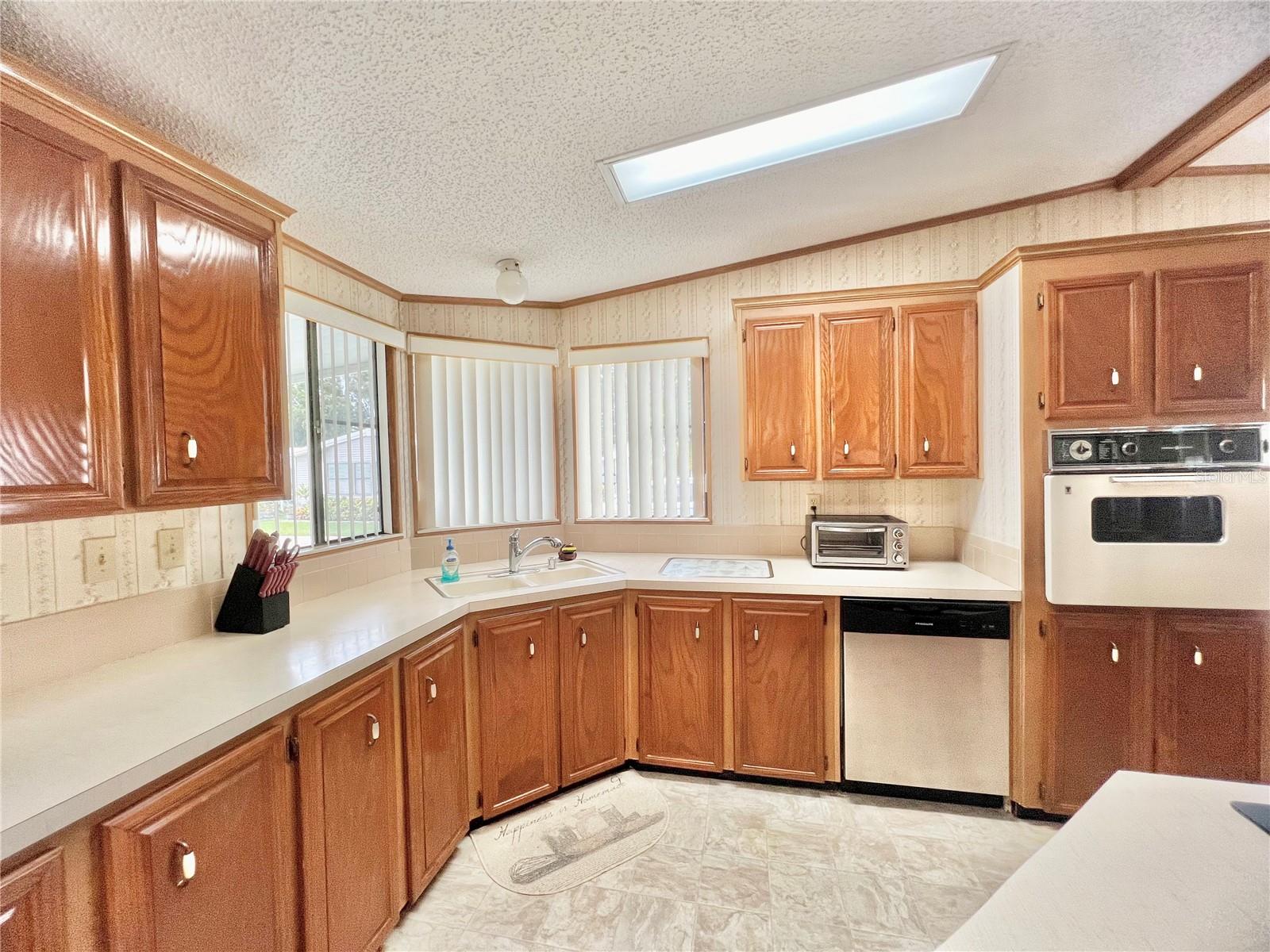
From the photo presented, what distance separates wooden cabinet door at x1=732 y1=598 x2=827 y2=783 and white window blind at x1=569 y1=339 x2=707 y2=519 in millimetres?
903

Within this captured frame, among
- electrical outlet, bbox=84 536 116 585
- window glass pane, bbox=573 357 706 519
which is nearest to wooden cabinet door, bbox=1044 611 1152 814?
window glass pane, bbox=573 357 706 519

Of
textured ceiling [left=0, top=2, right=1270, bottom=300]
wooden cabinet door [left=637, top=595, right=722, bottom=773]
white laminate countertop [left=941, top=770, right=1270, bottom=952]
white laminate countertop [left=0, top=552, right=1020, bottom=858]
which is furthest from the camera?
wooden cabinet door [left=637, top=595, right=722, bottom=773]

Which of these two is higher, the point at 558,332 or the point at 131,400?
the point at 558,332

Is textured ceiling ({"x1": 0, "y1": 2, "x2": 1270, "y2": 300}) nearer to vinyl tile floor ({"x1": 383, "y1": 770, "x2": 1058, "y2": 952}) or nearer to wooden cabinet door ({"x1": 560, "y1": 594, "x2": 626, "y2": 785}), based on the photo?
wooden cabinet door ({"x1": 560, "y1": 594, "x2": 626, "y2": 785})

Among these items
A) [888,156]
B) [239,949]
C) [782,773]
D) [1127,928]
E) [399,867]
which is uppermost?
[888,156]

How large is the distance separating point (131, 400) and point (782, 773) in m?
2.60

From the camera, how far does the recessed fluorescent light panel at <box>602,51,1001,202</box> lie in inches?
63.0

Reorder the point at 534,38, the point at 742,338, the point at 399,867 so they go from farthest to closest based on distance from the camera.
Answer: the point at 742,338 < the point at 399,867 < the point at 534,38

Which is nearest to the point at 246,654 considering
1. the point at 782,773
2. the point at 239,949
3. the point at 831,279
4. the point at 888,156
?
the point at 239,949

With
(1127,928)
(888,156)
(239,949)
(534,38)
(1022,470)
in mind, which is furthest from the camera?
(1022,470)

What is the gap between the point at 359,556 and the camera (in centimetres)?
239

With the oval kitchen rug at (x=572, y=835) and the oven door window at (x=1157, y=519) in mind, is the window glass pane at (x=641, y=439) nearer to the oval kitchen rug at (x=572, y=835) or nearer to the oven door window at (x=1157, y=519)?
the oval kitchen rug at (x=572, y=835)

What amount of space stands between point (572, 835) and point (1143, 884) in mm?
1895

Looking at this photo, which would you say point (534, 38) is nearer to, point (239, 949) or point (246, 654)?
point (246, 654)
